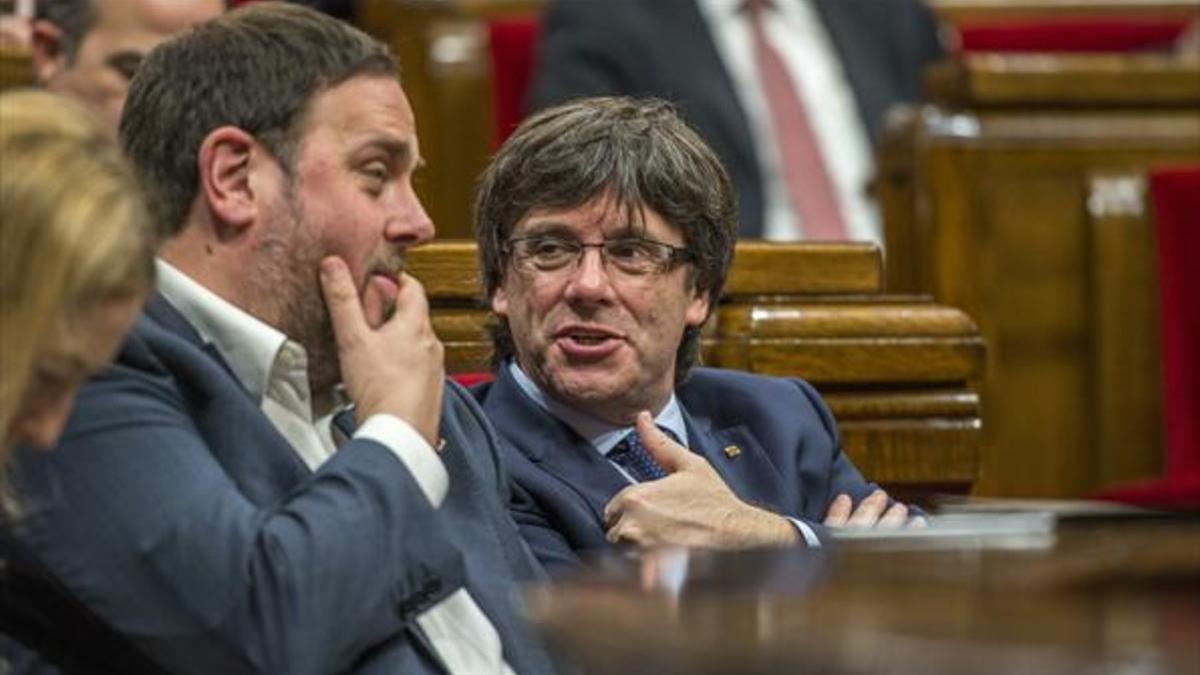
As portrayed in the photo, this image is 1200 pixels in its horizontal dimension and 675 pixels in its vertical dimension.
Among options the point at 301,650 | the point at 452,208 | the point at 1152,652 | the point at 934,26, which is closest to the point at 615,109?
the point at 301,650

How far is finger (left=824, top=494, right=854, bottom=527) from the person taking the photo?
186cm

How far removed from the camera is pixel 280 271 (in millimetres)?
1620

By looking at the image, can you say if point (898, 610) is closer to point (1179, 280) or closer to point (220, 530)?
point (220, 530)

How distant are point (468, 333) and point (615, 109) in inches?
11.4

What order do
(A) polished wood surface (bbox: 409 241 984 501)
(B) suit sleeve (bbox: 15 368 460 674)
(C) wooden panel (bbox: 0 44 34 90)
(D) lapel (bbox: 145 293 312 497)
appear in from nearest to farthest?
1. (B) suit sleeve (bbox: 15 368 460 674)
2. (D) lapel (bbox: 145 293 312 497)
3. (A) polished wood surface (bbox: 409 241 984 501)
4. (C) wooden panel (bbox: 0 44 34 90)

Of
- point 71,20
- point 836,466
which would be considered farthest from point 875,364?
point 71,20

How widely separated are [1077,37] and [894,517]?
184 centimetres

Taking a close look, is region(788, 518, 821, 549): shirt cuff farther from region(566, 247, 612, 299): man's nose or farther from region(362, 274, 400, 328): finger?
region(362, 274, 400, 328): finger

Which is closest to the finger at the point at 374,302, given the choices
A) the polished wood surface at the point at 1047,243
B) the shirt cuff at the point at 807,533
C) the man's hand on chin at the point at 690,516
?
the man's hand on chin at the point at 690,516

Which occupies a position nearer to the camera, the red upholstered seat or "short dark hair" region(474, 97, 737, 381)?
"short dark hair" region(474, 97, 737, 381)

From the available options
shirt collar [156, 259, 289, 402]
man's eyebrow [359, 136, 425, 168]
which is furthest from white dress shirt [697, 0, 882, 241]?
shirt collar [156, 259, 289, 402]

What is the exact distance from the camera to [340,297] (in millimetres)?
1619

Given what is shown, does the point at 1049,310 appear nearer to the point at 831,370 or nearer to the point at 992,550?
the point at 831,370

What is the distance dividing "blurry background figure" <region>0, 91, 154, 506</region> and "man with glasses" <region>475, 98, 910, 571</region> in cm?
63
